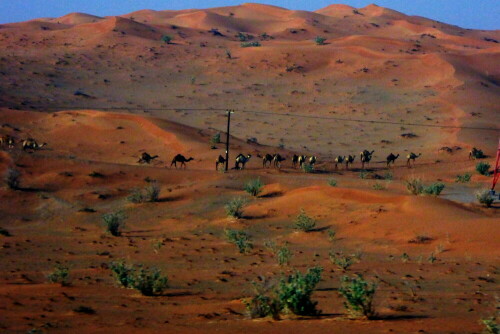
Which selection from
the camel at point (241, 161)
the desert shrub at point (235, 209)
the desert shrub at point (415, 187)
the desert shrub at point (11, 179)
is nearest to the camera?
the desert shrub at point (235, 209)

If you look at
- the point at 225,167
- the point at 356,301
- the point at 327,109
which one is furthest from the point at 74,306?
the point at 327,109

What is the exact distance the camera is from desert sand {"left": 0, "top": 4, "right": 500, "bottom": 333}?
11797mm

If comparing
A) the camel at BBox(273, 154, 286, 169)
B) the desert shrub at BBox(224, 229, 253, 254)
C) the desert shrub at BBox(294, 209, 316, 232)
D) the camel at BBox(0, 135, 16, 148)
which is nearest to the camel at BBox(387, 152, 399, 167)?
the camel at BBox(273, 154, 286, 169)

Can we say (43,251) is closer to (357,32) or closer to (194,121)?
(194,121)

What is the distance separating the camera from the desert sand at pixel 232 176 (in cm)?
1180

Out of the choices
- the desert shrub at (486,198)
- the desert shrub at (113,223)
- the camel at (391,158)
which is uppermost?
the camel at (391,158)

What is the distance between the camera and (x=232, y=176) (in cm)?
3102

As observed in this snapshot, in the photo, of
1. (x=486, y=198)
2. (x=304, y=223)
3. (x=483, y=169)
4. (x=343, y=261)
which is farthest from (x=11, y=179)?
(x=483, y=169)

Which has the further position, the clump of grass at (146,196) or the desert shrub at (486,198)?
the clump of grass at (146,196)

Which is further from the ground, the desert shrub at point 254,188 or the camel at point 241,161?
the camel at point 241,161

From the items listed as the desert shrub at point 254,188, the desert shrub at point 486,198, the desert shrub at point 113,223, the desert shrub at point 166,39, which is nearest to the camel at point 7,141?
the desert shrub at point 254,188

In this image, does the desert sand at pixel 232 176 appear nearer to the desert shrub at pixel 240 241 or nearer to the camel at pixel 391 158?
the desert shrub at pixel 240 241

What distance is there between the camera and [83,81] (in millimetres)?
65438

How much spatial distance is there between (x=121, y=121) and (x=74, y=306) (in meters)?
35.7
